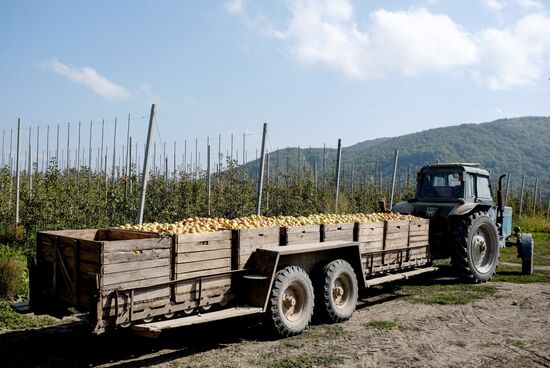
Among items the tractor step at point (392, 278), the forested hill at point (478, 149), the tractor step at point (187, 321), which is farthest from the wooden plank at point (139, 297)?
the forested hill at point (478, 149)

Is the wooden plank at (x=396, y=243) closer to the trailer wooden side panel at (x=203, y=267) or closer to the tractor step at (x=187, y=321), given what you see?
the tractor step at (x=187, y=321)

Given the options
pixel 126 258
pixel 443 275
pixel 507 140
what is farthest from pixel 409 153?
pixel 126 258

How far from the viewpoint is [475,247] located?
10117mm

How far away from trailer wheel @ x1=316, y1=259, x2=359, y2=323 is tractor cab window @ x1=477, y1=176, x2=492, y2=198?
4713 mm

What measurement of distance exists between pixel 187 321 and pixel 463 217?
6.50m

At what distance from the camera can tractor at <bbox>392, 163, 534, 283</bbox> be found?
974 cm

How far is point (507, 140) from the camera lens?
122312 millimetres

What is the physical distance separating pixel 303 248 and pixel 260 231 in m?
0.61

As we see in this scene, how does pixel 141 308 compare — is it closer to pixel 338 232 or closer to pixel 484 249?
pixel 338 232

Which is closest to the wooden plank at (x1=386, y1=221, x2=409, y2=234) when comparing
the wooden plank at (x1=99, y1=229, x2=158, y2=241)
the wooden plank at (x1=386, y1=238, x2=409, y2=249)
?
the wooden plank at (x1=386, y1=238, x2=409, y2=249)

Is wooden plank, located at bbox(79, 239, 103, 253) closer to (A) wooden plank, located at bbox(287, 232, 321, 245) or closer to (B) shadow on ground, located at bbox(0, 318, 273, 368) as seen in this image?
(B) shadow on ground, located at bbox(0, 318, 273, 368)

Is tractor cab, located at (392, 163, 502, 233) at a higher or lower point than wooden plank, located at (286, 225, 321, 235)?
higher

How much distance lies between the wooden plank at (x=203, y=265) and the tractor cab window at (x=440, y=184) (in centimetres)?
608

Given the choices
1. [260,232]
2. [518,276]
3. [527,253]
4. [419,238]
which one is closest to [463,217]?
[419,238]
